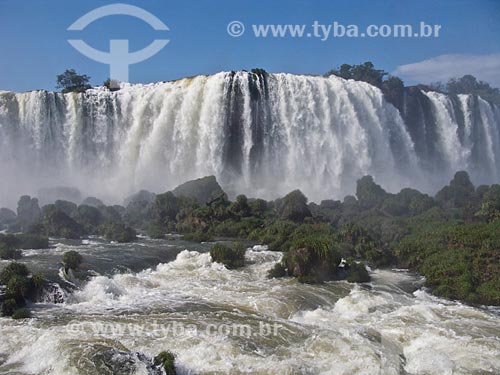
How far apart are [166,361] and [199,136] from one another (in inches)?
1086

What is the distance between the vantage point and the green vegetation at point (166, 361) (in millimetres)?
10109

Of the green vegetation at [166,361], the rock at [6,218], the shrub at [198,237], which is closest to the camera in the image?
the green vegetation at [166,361]

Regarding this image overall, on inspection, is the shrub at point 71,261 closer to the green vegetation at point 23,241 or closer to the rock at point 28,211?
the green vegetation at point 23,241

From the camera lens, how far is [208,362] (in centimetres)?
1077

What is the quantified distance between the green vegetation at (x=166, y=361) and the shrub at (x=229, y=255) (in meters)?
8.83

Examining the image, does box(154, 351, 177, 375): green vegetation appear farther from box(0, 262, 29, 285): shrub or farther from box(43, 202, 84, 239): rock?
box(43, 202, 84, 239): rock

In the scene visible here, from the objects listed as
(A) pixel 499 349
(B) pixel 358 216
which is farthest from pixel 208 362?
(B) pixel 358 216

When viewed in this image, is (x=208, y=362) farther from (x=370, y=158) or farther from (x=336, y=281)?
(x=370, y=158)

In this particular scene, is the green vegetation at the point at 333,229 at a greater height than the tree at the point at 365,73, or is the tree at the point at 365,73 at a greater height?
the tree at the point at 365,73

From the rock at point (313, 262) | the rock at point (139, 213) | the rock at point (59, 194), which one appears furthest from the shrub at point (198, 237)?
the rock at point (59, 194)

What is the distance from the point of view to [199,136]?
1453 inches

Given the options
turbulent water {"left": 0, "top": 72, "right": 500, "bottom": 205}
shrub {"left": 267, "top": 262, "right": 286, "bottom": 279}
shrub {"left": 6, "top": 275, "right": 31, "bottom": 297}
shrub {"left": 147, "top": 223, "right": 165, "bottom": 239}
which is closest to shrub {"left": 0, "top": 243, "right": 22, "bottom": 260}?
shrub {"left": 6, "top": 275, "right": 31, "bottom": 297}

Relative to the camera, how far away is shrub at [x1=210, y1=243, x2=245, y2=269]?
19359 millimetres

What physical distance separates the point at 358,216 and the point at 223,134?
40.7ft
